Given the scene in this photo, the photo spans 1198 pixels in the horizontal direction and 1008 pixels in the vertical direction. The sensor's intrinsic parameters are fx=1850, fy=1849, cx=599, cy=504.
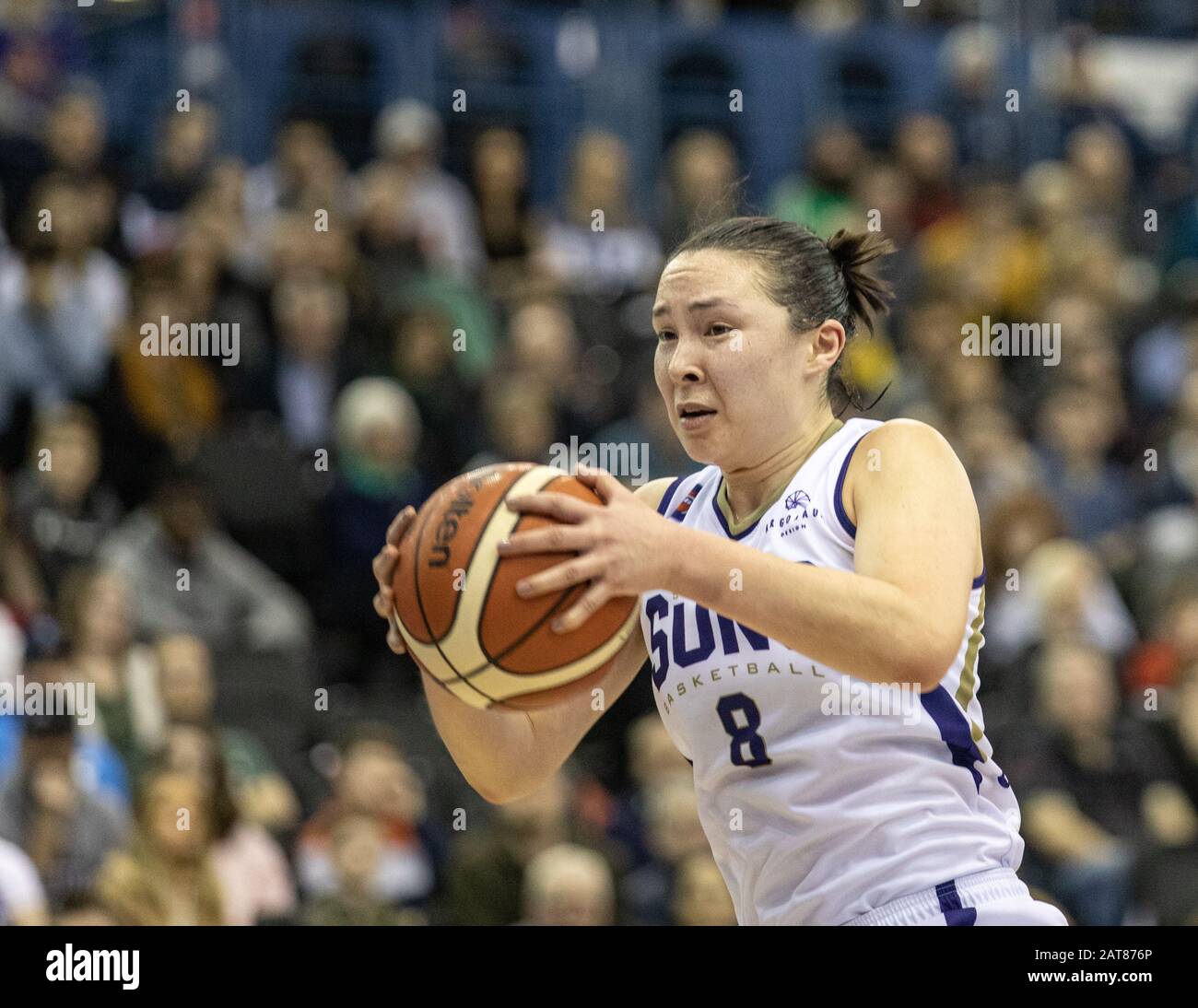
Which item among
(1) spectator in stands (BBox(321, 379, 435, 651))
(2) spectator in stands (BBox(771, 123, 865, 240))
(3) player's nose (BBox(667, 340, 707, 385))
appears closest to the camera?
(3) player's nose (BBox(667, 340, 707, 385))

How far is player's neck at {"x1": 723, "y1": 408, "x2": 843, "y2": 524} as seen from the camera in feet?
11.2

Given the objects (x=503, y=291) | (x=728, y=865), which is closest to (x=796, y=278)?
(x=728, y=865)

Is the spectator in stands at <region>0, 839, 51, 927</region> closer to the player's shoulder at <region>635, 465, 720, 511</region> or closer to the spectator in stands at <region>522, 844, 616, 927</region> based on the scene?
the spectator in stands at <region>522, 844, 616, 927</region>

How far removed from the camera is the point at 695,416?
332 cm

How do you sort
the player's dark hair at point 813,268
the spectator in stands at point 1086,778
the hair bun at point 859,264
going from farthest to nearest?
the spectator in stands at point 1086,778 < the hair bun at point 859,264 < the player's dark hair at point 813,268

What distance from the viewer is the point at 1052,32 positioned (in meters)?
11.2

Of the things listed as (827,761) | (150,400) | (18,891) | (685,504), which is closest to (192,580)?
(150,400)

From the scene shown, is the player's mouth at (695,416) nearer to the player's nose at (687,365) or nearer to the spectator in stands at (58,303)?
the player's nose at (687,365)

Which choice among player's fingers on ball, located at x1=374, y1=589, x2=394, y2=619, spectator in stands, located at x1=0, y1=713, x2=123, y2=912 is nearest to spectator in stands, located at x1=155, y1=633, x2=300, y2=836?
spectator in stands, located at x1=0, y1=713, x2=123, y2=912

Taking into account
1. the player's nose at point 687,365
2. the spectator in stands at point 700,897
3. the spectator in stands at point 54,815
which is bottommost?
the spectator in stands at point 700,897

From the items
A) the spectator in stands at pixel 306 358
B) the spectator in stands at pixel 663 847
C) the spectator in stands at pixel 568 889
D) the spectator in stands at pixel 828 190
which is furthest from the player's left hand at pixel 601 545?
the spectator in stands at pixel 828 190

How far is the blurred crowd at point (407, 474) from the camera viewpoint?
6523mm

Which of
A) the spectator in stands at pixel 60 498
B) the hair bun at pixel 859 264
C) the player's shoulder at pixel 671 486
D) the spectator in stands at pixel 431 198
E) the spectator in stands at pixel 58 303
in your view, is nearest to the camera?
the hair bun at pixel 859 264
